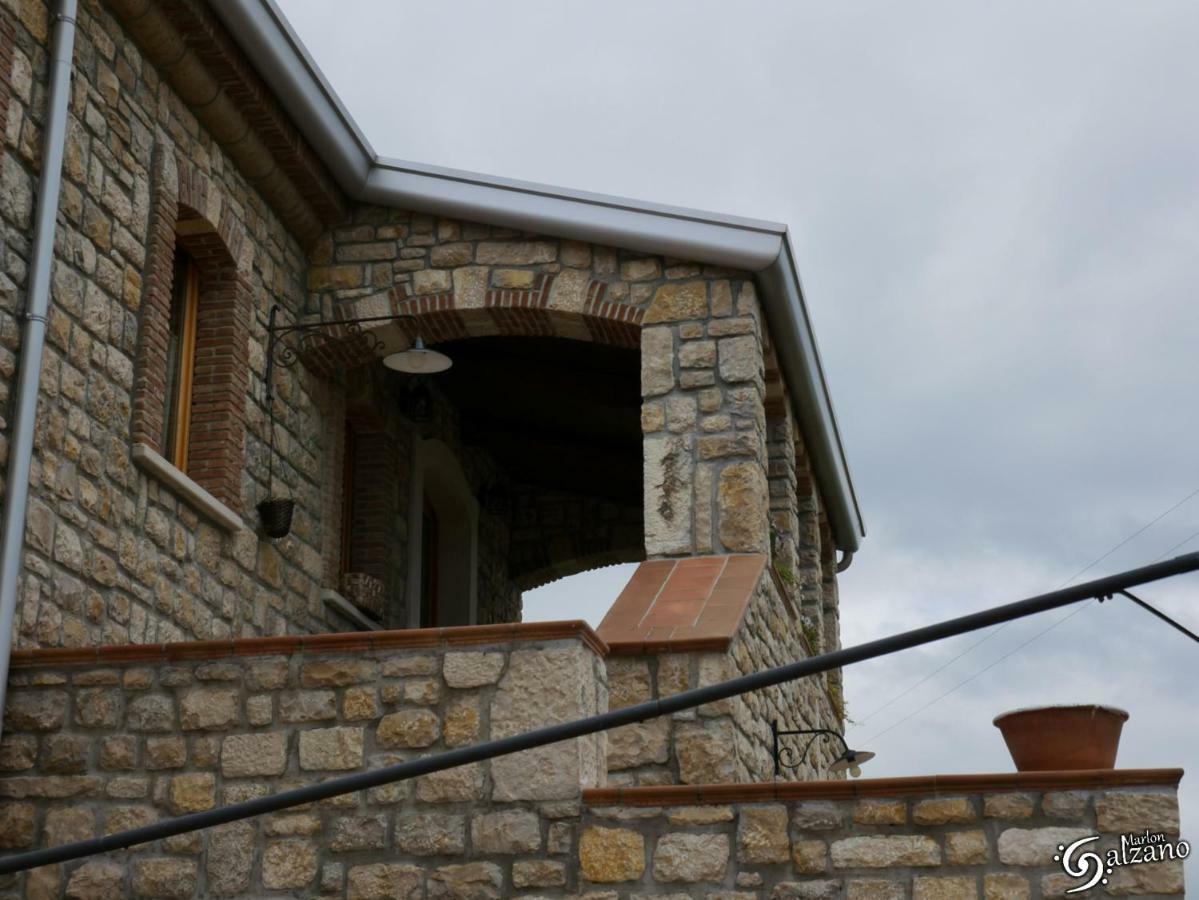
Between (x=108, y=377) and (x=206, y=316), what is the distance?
4.35 ft

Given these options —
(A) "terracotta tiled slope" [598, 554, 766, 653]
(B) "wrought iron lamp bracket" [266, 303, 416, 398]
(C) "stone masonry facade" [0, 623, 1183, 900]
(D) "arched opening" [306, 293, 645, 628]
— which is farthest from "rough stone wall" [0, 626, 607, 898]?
(D) "arched opening" [306, 293, 645, 628]

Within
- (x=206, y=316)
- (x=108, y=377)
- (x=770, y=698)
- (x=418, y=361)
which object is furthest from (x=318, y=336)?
(x=770, y=698)

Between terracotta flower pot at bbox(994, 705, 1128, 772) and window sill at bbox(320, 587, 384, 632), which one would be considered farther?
window sill at bbox(320, 587, 384, 632)

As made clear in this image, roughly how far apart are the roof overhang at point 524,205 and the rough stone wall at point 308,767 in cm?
352

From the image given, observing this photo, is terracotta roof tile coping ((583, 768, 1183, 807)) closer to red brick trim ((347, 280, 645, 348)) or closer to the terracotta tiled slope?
the terracotta tiled slope

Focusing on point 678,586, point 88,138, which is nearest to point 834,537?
point 678,586

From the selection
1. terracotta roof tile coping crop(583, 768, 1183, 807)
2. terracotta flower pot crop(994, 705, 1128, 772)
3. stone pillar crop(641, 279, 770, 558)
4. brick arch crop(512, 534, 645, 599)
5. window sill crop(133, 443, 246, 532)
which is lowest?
terracotta roof tile coping crop(583, 768, 1183, 807)

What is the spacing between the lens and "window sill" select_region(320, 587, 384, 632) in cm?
1002

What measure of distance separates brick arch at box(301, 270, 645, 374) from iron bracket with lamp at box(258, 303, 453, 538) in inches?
0.5

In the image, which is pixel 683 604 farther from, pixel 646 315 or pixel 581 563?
pixel 581 563

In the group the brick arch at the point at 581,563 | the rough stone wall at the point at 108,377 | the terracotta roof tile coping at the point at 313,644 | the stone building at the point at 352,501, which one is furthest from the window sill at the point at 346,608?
the brick arch at the point at 581,563

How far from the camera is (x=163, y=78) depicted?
8656mm

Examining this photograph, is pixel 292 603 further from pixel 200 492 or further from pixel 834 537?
pixel 834 537

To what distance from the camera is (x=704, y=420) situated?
368 inches
